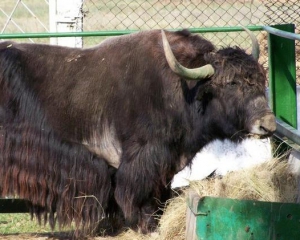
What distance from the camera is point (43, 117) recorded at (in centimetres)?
641

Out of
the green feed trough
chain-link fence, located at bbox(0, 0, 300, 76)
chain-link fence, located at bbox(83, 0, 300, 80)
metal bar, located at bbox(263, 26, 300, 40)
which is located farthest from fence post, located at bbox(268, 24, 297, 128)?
chain-link fence, located at bbox(0, 0, 300, 76)

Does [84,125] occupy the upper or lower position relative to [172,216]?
upper

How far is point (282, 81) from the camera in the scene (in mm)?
6848

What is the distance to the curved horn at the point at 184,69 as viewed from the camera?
5.86 meters

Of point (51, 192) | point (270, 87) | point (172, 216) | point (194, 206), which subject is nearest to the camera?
point (194, 206)

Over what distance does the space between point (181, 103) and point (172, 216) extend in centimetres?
90

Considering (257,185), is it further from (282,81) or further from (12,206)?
(12,206)

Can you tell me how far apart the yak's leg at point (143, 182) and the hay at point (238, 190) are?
13cm

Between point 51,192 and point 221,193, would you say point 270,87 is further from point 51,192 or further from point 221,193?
point 51,192

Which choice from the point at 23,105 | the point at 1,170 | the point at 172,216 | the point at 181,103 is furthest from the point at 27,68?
the point at 172,216

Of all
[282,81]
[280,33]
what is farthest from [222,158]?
[280,33]

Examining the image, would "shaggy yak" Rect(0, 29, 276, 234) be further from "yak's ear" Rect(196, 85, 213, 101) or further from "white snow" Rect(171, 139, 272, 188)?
"white snow" Rect(171, 139, 272, 188)

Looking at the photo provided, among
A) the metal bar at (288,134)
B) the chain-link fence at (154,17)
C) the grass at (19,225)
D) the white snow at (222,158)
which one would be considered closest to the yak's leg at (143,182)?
the white snow at (222,158)

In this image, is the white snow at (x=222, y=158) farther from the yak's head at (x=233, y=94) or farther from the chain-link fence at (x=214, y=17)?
the chain-link fence at (x=214, y=17)
